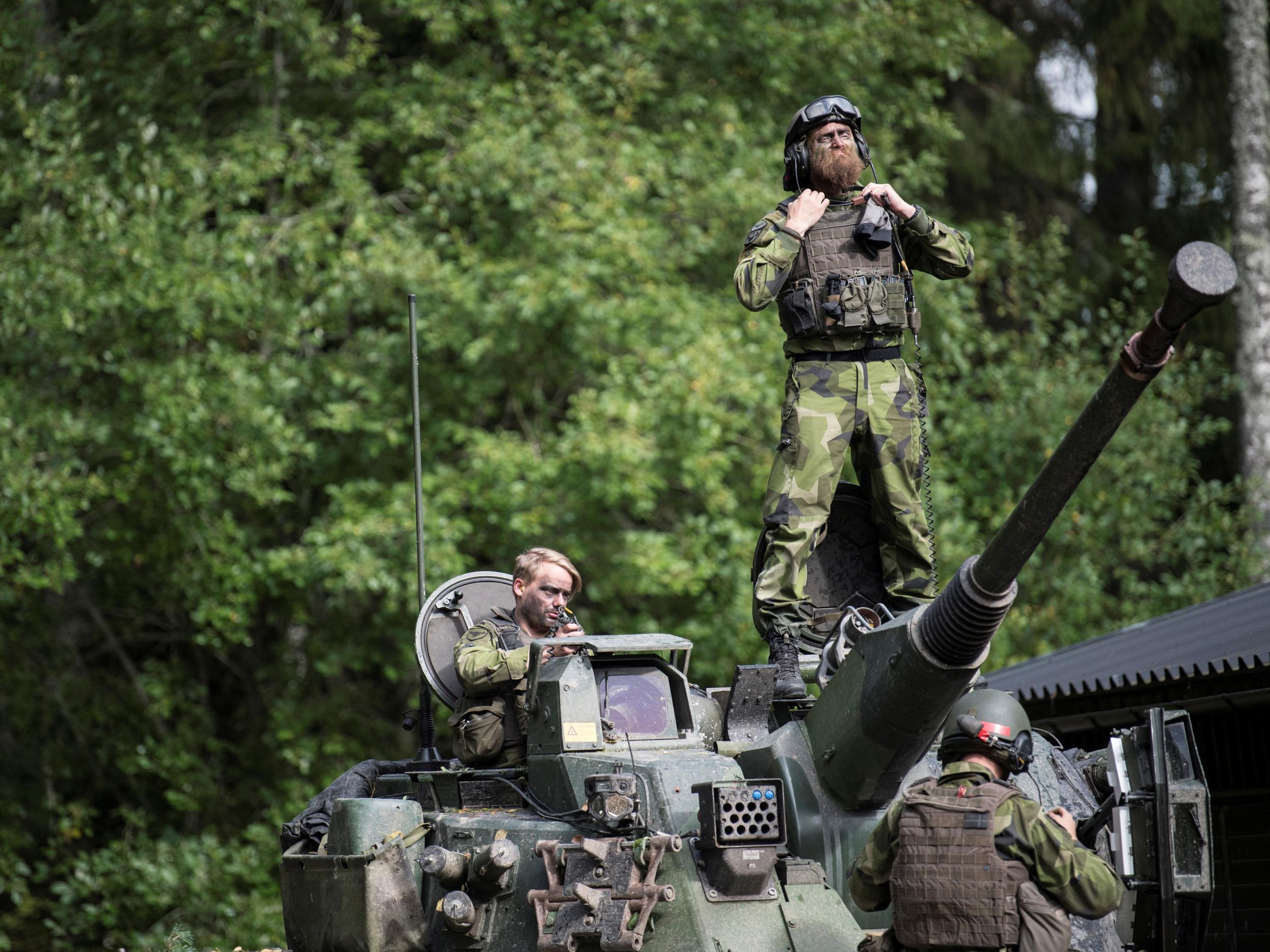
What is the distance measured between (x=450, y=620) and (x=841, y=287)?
260cm

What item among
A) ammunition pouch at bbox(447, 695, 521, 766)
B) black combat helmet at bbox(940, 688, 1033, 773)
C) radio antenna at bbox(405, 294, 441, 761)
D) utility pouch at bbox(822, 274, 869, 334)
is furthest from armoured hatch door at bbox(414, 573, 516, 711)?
black combat helmet at bbox(940, 688, 1033, 773)

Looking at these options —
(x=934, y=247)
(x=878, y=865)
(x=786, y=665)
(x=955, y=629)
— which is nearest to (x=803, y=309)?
(x=934, y=247)

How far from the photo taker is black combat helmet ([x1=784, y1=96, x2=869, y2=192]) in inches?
323

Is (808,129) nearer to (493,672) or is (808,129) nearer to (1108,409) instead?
(493,672)

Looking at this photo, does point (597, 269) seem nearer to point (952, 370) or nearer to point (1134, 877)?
point (952, 370)

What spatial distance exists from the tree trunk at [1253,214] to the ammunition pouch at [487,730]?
1381 cm

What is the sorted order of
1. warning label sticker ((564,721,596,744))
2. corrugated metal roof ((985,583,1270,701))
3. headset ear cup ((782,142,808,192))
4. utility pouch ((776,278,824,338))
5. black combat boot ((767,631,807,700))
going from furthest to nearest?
1. corrugated metal roof ((985,583,1270,701))
2. headset ear cup ((782,142,808,192))
3. utility pouch ((776,278,824,338))
4. black combat boot ((767,631,807,700))
5. warning label sticker ((564,721,596,744))

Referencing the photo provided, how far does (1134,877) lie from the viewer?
21.3 feet

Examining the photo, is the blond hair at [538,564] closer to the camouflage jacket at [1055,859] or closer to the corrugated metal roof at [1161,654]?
the camouflage jacket at [1055,859]

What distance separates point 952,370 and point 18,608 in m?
10.5

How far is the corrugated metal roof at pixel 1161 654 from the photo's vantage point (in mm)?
10781

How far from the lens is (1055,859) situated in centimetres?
574

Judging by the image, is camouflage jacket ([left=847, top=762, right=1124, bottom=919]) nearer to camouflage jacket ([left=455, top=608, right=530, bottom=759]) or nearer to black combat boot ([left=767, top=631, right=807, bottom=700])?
black combat boot ([left=767, top=631, right=807, bottom=700])

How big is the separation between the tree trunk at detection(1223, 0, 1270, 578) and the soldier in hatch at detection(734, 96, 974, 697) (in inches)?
497
